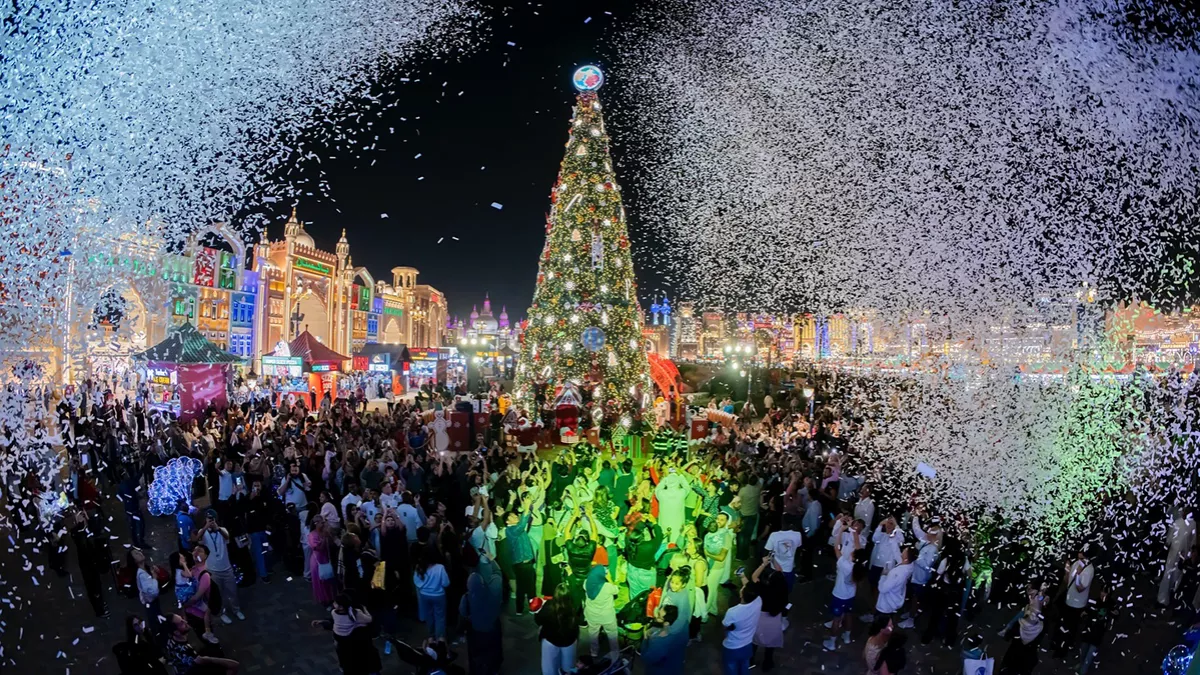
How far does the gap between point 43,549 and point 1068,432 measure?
30.2 metres

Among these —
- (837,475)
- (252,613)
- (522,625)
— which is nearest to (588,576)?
(522,625)

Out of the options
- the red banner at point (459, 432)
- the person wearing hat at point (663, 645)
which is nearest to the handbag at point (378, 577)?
the person wearing hat at point (663, 645)

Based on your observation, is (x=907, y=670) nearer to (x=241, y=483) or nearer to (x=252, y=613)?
(x=252, y=613)

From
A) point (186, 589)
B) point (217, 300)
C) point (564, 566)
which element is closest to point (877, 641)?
point (564, 566)

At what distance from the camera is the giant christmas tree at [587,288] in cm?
1859

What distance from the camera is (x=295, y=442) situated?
12750 millimetres

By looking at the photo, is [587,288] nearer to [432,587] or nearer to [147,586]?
[432,587]

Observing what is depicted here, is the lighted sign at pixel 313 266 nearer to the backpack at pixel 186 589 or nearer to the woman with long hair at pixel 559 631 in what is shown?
the backpack at pixel 186 589

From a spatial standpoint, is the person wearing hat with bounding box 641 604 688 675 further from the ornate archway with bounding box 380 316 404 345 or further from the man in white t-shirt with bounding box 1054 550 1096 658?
the ornate archway with bounding box 380 316 404 345

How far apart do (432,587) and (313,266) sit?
51.0 m

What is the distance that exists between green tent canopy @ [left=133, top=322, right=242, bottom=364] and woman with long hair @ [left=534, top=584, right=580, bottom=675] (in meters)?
17.4

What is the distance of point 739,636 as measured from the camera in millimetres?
5840

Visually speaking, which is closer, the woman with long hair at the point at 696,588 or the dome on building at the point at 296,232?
the woman with long hair at the point at 696,588

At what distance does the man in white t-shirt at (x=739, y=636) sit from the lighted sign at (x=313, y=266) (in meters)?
51.1
